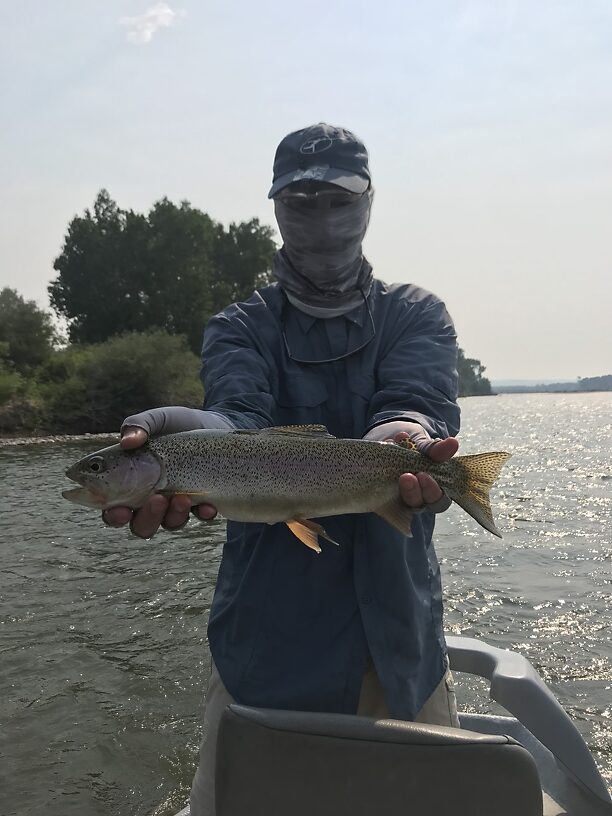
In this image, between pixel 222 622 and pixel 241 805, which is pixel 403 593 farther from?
pixel 241 805

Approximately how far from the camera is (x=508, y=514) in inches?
→ 786

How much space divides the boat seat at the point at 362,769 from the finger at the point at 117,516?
90 centimetres

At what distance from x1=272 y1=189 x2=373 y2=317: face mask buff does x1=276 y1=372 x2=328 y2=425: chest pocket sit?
0.32 metres

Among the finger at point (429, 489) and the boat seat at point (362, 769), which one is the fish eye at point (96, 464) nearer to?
the boat seat at point (362, 769)

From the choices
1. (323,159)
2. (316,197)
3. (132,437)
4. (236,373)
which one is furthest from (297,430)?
(323,159)

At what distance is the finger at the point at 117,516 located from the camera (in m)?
2.85

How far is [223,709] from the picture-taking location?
271cm

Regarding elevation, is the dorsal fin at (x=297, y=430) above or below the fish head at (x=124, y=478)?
above

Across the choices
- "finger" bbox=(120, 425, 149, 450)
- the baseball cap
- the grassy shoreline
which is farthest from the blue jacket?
the grassy shoreline

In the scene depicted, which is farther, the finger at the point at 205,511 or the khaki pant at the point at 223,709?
the finger at the point at 205,511

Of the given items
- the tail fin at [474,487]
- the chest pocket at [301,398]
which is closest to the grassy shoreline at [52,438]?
the chest pocket at [301,398]

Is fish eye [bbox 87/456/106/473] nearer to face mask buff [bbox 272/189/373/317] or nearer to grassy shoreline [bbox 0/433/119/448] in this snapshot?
face mask buff [bbox 272/189/373/317]

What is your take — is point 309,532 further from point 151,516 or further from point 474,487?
point 474,487

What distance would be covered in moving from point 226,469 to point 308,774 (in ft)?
4.06
